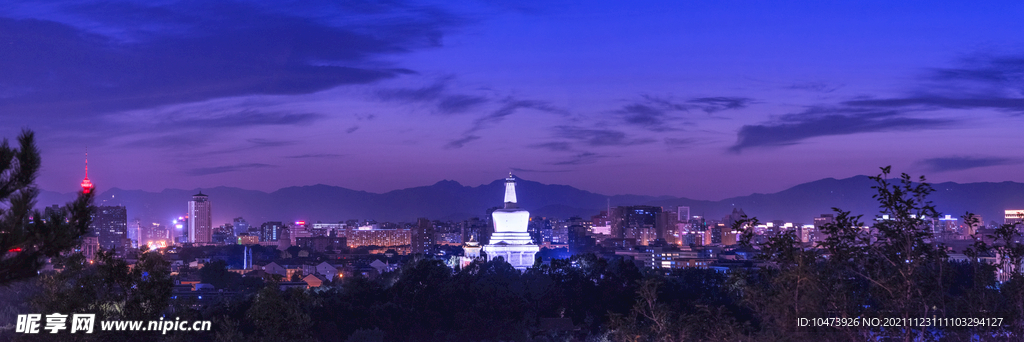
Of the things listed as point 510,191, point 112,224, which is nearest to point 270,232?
point 112,224

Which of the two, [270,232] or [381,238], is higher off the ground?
[270,232]

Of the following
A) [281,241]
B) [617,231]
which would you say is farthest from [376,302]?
[617,231]

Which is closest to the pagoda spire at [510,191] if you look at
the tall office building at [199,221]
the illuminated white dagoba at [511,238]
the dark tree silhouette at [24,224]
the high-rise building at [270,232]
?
the illuminated white dagoba at [511,238]

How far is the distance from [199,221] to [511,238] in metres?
128

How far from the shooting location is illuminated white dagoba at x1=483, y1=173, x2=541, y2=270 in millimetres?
42688

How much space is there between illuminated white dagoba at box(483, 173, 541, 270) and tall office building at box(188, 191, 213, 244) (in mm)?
125162

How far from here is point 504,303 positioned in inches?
1137

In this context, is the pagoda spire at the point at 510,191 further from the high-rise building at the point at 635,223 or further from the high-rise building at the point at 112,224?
the high-rise building at the point at 635,223

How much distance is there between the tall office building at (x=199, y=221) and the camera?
15988cm

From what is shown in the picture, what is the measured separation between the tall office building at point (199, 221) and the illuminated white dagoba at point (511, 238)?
125162 millimetres

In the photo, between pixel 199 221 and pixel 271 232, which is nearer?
pixel 271 232

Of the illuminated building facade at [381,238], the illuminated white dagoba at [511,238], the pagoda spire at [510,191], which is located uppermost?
the pagoda spire at [510,191]

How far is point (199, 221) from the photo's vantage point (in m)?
160

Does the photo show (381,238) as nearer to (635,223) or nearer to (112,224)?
(635,223)
